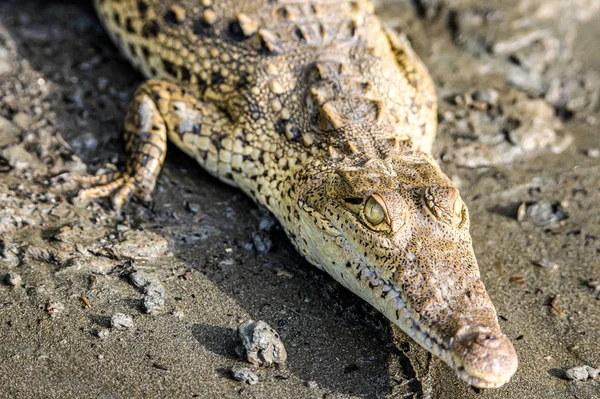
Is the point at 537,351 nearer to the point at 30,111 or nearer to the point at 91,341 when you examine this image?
the point at 91,341

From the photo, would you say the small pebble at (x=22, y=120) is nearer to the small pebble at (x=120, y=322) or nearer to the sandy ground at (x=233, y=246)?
the sandy ground at (x=233, y=246)

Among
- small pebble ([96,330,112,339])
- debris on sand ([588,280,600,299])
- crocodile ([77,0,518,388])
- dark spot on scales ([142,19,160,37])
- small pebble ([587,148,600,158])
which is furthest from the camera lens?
small pebble ([587,148,600,158])

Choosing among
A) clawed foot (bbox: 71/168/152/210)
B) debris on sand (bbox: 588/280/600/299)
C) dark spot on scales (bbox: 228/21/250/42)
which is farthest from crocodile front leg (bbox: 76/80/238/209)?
debris on sand (bbox: 588/280/600/299)

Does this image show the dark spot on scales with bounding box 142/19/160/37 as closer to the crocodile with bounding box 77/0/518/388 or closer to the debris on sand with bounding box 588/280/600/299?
the crocodile with bounding box 77/0/518/388

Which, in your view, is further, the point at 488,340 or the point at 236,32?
the point at 236,32

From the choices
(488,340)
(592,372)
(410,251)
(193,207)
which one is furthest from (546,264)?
(193,207)

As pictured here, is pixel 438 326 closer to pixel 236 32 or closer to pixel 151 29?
pixel 236 32

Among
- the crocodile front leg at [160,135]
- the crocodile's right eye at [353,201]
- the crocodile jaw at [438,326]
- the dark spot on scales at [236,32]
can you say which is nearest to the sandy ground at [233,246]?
the crocodile front leg at [160,135]

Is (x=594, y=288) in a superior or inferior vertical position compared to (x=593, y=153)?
inferior

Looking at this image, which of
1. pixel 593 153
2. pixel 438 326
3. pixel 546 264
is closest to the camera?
pixel 438 326
